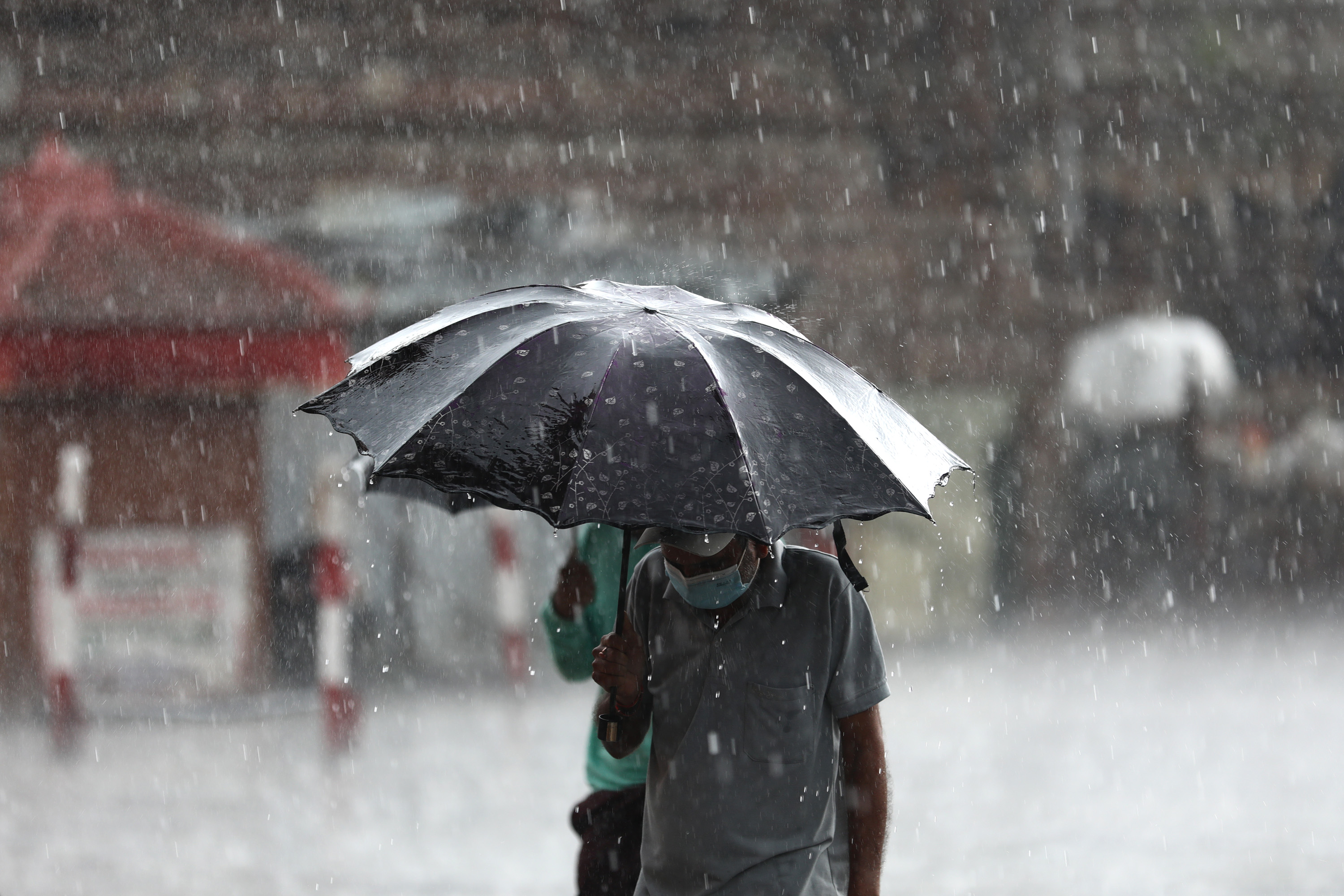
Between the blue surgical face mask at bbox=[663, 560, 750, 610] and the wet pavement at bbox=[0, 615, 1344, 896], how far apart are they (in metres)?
2.67

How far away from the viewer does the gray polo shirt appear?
212 centimetres

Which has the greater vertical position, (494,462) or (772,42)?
(772,42)

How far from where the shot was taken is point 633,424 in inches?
77.6

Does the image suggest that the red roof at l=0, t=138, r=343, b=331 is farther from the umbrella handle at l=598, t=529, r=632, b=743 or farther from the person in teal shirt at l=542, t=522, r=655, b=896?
the umbrella handle at l=598, t=529, r=632, b=743

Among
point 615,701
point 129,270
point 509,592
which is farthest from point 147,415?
point 615,701

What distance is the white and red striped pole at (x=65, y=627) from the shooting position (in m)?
6.66

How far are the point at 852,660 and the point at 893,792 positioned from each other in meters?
1.83

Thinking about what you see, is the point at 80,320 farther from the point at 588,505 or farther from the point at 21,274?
the point at 588,505

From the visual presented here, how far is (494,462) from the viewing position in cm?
200

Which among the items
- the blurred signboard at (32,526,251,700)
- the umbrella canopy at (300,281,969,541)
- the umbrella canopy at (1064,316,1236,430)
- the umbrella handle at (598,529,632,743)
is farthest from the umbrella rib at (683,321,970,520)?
the umbrella canopy at (1064,316,1236,430)

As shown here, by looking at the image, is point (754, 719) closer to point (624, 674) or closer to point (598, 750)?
point (624, 674)

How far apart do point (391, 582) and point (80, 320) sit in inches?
83.2

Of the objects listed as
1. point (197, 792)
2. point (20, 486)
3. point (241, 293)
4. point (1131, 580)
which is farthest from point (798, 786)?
point (1131, 580)

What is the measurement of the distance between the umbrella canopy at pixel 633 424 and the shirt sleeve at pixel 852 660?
8.6 inches
